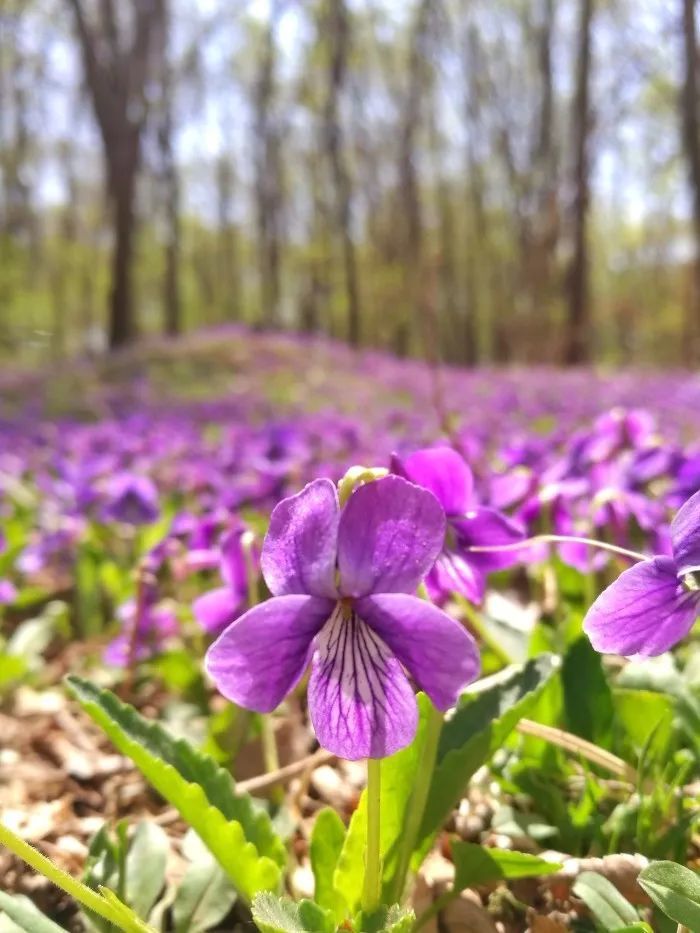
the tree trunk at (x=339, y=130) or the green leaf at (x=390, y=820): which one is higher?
the tree trunk at (x=339, y=130)

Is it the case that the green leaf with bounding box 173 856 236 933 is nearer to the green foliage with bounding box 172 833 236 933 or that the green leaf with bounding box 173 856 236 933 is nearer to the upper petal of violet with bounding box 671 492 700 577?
the green foliage with bounding box 172 833 236 933

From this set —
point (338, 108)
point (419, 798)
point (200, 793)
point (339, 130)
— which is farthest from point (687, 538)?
point (339, 130)

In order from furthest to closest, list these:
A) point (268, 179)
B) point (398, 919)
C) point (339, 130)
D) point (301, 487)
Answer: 1. point (268, 179)
2. point (339, 130)
3. point (301, 487)
4. point (398, 919)

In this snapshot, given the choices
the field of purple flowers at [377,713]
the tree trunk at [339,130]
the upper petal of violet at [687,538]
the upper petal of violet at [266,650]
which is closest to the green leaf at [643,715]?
the field of purple flowers at [377,713]

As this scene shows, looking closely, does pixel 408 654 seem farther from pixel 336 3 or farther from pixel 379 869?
pixel 336 3

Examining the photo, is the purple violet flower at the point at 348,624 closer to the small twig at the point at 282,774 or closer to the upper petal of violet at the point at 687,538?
the upper petal of violet at the point at 687,538

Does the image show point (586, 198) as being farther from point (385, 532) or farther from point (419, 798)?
point (385, 532)

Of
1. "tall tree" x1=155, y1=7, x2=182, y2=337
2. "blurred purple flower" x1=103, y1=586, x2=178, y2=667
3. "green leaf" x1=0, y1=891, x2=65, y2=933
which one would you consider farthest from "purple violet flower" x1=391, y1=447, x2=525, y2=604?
"tall tree" x1=155, y1=7, x2=182, y2=337
